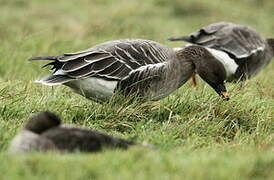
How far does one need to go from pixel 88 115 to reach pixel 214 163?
79.6 inches

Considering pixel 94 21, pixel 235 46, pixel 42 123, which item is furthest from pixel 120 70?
pixel 94 21

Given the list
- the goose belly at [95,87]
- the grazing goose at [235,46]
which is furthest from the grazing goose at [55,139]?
the grazing goose at [235,46]

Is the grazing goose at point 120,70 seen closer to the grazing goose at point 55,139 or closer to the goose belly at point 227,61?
the grazing goose at point 55,139

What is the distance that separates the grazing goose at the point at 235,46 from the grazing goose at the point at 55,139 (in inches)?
198

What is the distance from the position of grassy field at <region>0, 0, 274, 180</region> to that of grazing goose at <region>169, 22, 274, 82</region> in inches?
13.3

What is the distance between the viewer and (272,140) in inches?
233

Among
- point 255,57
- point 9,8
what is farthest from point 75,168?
point 9,8

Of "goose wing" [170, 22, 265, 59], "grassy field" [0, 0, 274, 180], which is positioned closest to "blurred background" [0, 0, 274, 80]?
"grassy field" [0, 0, 274, 180]

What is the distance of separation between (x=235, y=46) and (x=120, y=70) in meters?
3.60

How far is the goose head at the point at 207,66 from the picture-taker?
284 inches

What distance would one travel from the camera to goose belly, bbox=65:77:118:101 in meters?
6.44

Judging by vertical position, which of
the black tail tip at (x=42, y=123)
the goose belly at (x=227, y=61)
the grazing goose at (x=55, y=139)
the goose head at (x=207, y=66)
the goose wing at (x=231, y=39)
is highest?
the black tail tip at (x=42, y=123)

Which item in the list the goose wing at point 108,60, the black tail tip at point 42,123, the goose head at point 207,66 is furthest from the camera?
the goose head at point 207,66

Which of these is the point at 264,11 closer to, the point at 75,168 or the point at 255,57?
the point at 255,57
